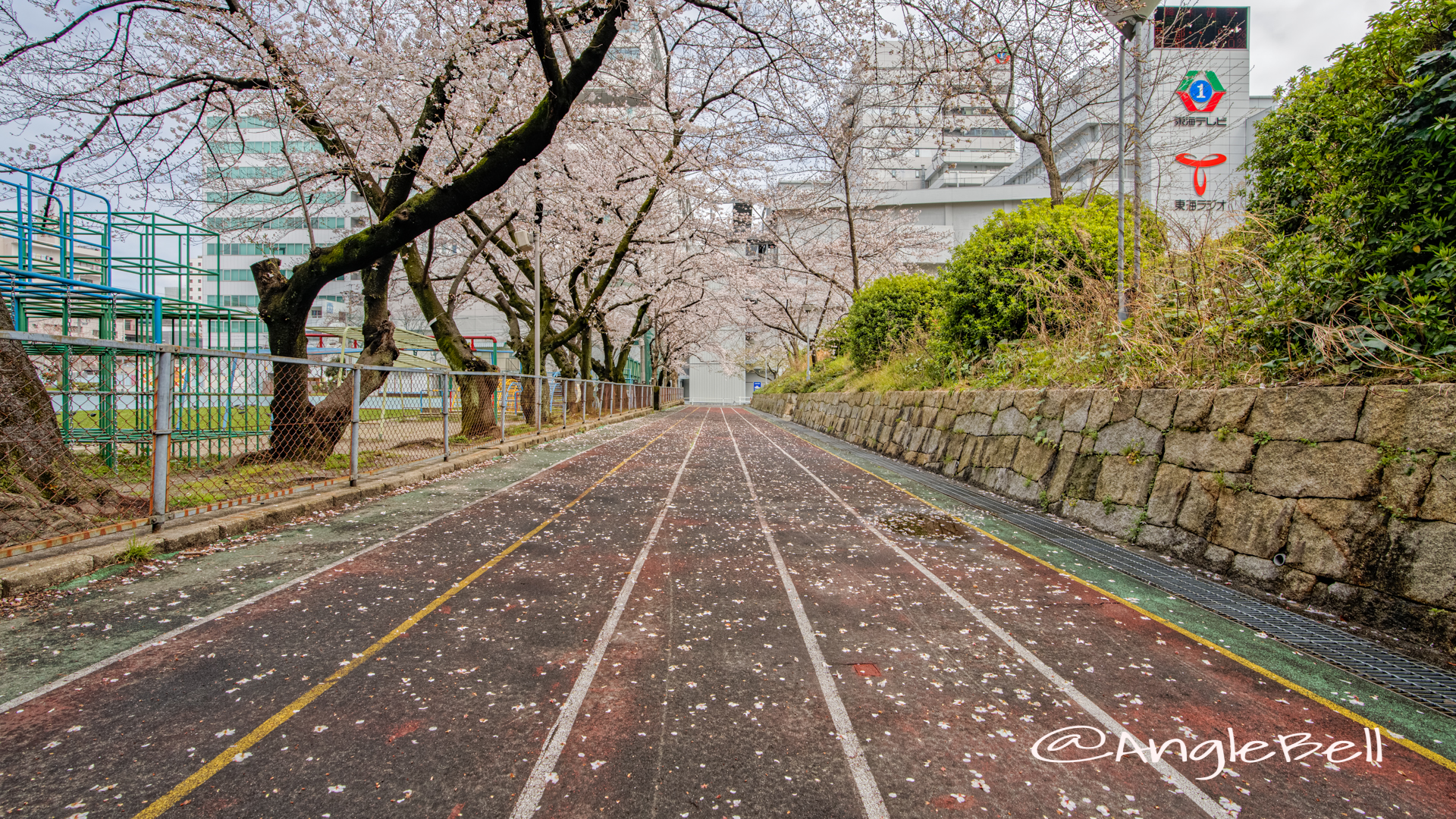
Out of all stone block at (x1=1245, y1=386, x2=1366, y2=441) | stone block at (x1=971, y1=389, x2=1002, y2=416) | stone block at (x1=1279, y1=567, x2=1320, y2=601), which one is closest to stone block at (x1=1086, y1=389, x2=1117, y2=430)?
stone block at (x1=1245, y1=386, x2=1366, y2=441)

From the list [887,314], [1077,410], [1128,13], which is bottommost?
[1077,410]

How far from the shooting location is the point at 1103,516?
670 cm

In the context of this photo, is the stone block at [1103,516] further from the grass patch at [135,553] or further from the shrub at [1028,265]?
the grass patch at [135,553]

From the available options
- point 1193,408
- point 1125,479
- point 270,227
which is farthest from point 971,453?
point 270,227

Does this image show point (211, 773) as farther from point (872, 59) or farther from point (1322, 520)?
point (872, 59)

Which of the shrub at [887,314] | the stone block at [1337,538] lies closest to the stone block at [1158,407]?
the stone block at [1337,538]

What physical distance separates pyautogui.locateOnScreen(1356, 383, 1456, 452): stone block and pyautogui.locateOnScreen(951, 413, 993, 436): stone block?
5697 millimetres

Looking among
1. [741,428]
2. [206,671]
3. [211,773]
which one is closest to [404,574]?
[206,671]

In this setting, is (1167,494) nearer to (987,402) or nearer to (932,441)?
(987,402)

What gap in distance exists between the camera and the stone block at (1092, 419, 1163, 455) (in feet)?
20.6

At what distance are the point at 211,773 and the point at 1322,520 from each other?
641 cm

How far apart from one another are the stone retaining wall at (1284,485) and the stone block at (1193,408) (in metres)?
0.02

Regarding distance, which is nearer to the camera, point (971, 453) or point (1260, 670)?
point (1260, 670)

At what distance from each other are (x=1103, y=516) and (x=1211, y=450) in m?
1.48
